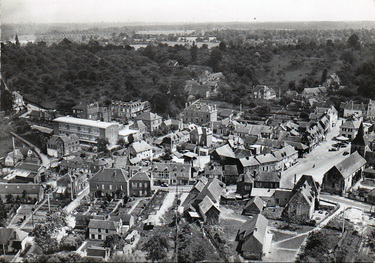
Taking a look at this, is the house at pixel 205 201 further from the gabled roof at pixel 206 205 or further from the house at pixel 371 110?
the house at pixel 371 110

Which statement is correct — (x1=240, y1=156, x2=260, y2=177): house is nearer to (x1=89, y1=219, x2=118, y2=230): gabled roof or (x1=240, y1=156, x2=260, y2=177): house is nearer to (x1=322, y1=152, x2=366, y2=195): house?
(x1=322, y1=152, x2=366, y2=195): house

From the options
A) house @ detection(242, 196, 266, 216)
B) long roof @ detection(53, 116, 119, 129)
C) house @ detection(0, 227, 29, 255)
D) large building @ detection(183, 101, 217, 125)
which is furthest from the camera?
large building @ detection(183, 101, 217, 125)

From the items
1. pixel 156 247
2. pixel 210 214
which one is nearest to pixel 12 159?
pixel 210 214

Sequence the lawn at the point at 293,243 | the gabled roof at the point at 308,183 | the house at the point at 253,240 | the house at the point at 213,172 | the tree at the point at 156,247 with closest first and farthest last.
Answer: the tree at the point at 156,247
the house at the point at 253,240
the lawn at the point at 293,243
the gabled roof at the point at 308,183
the house at the point at 213,172

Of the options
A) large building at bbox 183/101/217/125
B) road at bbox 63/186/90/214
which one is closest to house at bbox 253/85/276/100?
large building at bbox 183/101/217/125

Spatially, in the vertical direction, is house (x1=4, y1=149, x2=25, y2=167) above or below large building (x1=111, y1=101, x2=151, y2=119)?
below

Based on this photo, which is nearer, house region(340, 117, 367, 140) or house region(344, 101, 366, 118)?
house region(340, 117, 367, 140)

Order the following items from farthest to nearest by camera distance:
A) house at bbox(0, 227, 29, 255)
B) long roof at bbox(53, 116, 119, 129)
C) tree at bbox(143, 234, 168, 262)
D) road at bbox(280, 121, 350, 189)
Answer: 1. long roof at bbox(53, 116, 119, 129)
2. road at bbox(280, 121, 350, 189)
3. house at bbox(0, 227, 29, 255)
4. tree at bbox(143, 234, 168, 262)

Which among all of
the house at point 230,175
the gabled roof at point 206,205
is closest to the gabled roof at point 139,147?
the house at point 230,175
